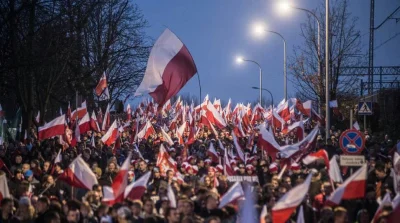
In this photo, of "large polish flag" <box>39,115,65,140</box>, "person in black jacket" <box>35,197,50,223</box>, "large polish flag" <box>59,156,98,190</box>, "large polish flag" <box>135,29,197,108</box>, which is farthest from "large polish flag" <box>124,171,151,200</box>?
"large polish flag" <box>39,115,65,140</box>

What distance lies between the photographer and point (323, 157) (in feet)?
55.1

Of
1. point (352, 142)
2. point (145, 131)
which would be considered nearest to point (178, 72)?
point (352, 142)

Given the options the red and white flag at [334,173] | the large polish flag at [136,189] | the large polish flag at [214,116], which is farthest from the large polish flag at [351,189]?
the large polish flag at [214,116]

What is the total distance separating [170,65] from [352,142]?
→ 4805 millimetres

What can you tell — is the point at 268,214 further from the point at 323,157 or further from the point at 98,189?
the point at 323,157

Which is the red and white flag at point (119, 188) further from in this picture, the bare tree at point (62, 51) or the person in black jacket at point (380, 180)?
the bare tree at point (62, 51)

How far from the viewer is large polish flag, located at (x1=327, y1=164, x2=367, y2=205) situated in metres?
11.8

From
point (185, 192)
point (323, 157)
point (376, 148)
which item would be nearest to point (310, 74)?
point (376, 148)

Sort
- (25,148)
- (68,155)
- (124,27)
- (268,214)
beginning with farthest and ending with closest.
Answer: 1. (124,27)
2. (25,148)
3. (68,155)
4. (268,214)

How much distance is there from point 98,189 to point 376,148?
430 inches

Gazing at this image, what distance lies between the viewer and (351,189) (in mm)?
11984

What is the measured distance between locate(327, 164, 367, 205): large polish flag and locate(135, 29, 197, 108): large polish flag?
8527 millimetres

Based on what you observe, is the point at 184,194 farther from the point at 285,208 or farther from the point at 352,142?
the point at 352,142

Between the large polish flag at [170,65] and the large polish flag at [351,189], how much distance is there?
853cm
